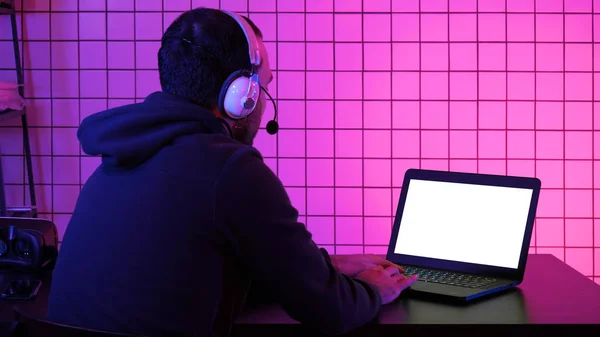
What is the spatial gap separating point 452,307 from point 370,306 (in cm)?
19

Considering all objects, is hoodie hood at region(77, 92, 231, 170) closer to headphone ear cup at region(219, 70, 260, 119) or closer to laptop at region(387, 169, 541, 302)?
headphone ear cup at region(219, 70, 260, 119)

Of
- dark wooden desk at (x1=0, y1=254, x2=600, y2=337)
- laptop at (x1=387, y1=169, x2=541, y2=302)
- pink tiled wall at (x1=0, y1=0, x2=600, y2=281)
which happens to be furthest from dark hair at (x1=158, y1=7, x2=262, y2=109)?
pink tiled wall at (x1=0, y1=0, x2=600, y2=281)

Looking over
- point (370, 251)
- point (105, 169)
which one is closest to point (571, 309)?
point (105, 169)

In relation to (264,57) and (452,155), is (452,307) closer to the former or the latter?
(264,57)

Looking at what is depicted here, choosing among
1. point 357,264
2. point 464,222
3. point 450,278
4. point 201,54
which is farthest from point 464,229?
point 201,54

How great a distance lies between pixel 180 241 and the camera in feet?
3.74

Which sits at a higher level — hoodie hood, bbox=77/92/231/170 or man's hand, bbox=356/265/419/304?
hoodie hood, bbox=77/92/231/170

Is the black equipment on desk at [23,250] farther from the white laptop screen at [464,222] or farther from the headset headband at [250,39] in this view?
the white laptop screen at [464,222]

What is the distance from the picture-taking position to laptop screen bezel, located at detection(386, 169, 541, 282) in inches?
61.8

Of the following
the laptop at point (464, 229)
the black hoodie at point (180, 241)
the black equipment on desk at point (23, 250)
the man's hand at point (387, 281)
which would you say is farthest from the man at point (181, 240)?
the black equipment on desk at point (23, 250)

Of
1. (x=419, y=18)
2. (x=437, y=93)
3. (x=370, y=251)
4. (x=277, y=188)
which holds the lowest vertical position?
(x=370, y=251)

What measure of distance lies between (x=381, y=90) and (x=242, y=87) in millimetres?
1866

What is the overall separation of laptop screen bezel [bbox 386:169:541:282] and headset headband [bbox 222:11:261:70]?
59cm

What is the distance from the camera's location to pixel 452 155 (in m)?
3.16
